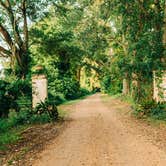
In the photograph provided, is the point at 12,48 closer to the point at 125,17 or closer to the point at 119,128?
the point at 125,17

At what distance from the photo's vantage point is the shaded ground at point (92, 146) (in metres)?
9.87

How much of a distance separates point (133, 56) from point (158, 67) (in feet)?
6.17

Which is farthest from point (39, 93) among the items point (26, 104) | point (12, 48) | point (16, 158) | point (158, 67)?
point (16, 158)

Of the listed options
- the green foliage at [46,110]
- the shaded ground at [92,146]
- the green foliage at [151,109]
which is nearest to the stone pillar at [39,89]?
the green foliage at [46,110]

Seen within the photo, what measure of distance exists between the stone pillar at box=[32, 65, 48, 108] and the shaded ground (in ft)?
14.4

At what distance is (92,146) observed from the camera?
12.0 m

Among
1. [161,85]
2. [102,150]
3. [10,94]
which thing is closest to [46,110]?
[10,94]

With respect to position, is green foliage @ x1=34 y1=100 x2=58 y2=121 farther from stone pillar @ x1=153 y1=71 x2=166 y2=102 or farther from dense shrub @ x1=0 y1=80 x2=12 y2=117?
stone pillar @ x1=153 y1=71 x2=166 y2=102

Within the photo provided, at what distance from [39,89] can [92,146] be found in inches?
419

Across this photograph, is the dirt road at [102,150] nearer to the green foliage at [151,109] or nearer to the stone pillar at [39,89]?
the green foliage at [151,109]

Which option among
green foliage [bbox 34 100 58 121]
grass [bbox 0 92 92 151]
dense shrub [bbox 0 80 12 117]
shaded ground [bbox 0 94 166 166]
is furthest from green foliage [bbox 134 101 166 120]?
dense shrub [bbox 0 80 12 117]

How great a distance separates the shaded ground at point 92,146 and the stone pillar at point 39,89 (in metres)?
4.40

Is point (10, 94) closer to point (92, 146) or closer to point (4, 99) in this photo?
point (4, 99)

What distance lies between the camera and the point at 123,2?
23.4m
